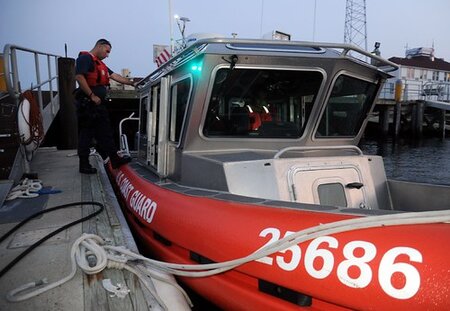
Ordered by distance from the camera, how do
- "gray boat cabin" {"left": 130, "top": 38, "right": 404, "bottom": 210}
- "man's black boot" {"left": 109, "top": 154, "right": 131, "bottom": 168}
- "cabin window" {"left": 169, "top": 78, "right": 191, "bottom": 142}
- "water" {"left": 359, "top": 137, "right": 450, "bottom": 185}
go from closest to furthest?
"gray boat cabin" {"left": 130, "top": 38, "right": 404, "bottom": 210} → "cabin window" {"left": 169, "top": 78, "right": 191, "bottom": 142} → "man's black boot" {"left": 109, "top": 154, "right": 131, "bottom": 168} → "water" {"left": 359, "top": 137, "right": 450, "bottom": 185}

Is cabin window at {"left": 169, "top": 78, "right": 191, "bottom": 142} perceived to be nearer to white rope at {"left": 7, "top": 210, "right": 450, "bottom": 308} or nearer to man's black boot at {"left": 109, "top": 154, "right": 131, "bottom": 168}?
white rope at {"left": 7, "top": 210, "right": 450, "bottom": 308}

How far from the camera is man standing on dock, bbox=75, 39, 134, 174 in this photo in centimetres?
407


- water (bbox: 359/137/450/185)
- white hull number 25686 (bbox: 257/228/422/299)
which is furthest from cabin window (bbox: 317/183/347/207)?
water (bbox: 359/137/450/185)

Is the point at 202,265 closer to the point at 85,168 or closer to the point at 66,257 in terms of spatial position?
the point at 66,257

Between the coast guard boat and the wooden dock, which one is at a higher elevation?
the coast guard boat

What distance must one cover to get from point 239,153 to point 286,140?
52 cm

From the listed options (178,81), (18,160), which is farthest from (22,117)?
(178,81)

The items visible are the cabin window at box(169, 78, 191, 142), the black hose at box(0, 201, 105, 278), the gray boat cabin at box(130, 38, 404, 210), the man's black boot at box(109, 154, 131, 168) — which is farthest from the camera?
the man's black boot at box(109, 154, 131, 168)

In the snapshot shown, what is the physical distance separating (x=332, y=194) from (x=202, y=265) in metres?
1.28

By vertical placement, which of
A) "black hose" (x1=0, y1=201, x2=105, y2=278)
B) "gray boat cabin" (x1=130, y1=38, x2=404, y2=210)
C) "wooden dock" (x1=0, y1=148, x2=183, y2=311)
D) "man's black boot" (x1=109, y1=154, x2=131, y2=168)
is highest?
"gray boat cabin" (x1=130, y1=38, x2=404, y2=210)

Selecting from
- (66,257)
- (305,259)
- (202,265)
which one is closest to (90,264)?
(66,257)

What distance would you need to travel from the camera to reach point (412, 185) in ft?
9.86

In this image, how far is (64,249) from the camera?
229cm

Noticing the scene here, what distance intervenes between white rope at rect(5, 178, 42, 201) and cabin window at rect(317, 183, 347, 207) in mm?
2893
